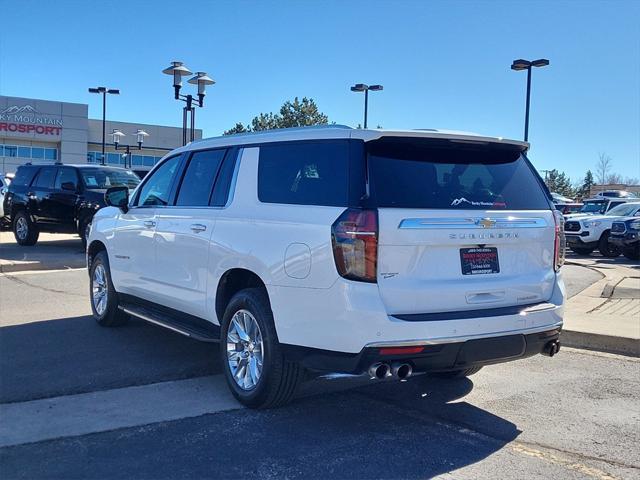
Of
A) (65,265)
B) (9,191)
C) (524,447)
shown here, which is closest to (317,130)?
(524,447)

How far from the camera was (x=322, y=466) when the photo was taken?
3.64m

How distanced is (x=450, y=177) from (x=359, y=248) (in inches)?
35.6

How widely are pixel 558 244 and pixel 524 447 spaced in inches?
58.5

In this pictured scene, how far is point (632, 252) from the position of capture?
54.4 ft

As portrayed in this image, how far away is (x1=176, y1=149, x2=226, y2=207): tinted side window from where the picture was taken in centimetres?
534

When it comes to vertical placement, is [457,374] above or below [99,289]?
below

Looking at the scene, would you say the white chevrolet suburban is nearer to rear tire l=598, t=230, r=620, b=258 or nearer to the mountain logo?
rear tire l=598, t=230, r=620, b=258

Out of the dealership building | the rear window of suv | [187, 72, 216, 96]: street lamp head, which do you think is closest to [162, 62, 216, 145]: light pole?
[187, 72, 216, 96]: street lamp head

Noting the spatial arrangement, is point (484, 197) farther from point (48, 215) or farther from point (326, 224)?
point (48, 215)

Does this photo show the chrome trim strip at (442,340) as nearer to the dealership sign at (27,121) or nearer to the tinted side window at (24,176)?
the tinted side window at (24,176)

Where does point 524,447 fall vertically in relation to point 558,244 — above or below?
below

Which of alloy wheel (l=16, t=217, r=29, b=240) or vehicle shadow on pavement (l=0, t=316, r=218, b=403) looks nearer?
vehicle shadow on pavement (l=0, t=316, r=218, b=403)

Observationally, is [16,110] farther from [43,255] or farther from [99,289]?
[99,289]

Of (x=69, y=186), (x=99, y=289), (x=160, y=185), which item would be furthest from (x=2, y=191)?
(x=160, y=185)
